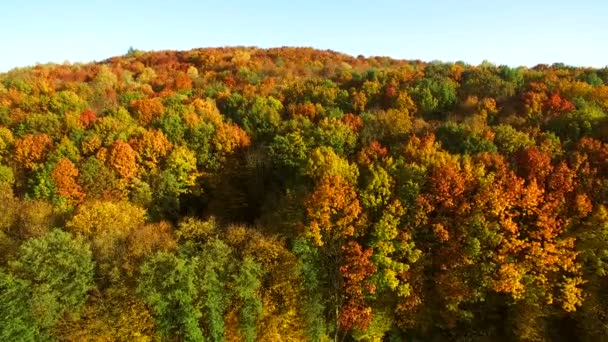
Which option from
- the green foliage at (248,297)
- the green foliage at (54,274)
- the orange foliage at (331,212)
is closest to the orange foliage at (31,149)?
the green foliage at (54,274)

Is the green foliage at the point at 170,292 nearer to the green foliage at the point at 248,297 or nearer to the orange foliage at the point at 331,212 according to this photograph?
the green foliage at the point at 248,297

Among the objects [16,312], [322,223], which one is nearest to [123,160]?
[16,312]

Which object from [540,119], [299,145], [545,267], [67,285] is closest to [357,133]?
[299,145]

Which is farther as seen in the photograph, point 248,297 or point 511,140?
point 511,140

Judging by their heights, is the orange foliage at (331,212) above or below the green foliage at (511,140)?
below

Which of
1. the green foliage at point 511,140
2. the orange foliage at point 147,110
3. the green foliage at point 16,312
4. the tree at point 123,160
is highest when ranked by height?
the green foliage at point 511,140

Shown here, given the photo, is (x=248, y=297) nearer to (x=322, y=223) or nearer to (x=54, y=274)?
(x=322, y=223)

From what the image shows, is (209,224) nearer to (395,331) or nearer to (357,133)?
(395,331)

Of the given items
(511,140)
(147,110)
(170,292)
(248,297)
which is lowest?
(248,297)
